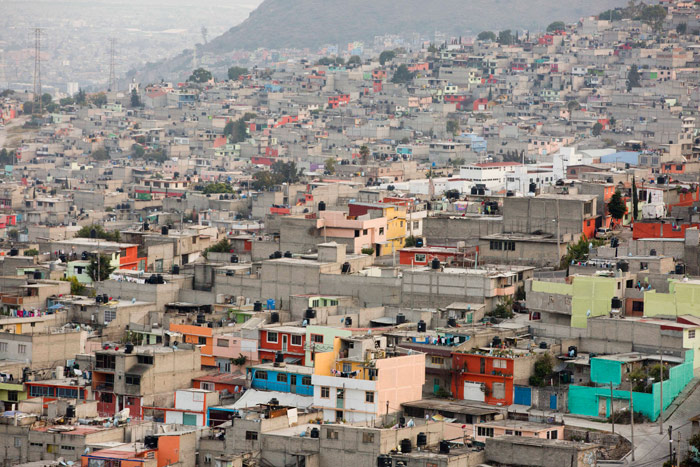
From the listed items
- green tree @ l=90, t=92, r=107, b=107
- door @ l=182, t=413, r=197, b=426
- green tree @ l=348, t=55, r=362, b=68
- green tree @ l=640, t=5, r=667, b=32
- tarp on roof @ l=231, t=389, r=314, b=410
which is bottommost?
door @ l=182, t=413, r=197, b=426

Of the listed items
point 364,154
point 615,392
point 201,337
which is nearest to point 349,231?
point 201,337

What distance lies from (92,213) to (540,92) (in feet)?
137

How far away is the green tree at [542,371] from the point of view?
125 feet

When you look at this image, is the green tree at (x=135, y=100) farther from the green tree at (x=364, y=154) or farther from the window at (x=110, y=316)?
the window at (x=110, y=316)

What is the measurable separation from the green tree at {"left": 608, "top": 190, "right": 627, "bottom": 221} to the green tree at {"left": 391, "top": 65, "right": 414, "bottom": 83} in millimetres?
66630

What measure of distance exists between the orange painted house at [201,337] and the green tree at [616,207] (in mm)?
14867

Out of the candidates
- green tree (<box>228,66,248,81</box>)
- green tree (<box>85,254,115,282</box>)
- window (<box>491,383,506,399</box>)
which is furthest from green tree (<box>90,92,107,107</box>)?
window (<box>491,383,506,399</box>)

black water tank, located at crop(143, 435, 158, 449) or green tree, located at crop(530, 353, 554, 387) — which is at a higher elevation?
green tree, located at crop(530, 353, 554, 387)

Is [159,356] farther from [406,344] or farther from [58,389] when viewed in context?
[406,344]

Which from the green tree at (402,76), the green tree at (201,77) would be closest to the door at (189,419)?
the green tree at (402,76)

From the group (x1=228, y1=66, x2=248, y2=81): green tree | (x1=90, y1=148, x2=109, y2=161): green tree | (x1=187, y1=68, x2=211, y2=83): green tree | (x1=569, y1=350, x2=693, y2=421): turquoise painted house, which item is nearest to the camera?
(x1=569, y1=350, x2=693, y2=421): turquoise painted house

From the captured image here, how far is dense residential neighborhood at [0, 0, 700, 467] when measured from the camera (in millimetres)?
34469

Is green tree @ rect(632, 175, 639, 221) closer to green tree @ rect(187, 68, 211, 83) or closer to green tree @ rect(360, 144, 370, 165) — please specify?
green tree @ rect(360, 144, 370, 165)

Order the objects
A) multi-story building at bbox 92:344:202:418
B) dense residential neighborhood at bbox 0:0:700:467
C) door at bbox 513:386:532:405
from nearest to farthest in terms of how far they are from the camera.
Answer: dense residential neighborhood at bbox 0:0:700:467
door at bbox 513:386:532:405
multi-story building at bbox 92:344:202:418
